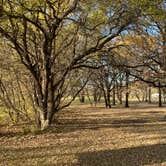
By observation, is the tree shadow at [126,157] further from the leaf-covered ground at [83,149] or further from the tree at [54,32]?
the tree at [54,32]

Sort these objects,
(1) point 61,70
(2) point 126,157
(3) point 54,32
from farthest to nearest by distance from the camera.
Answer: (1) point 61,70, (3) point 54,32, (2) point 126,157

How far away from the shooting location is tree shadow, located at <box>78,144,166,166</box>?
9097 mm

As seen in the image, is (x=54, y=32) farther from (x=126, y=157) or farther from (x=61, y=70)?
(x=126, y=157)

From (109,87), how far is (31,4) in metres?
33.8

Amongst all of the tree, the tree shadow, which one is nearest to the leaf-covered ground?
the tree shadow

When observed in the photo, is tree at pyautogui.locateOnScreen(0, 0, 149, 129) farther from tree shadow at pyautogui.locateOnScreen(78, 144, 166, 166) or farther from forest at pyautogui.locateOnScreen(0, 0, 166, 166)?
tree shadow at pyautogui.locateOnScreen(78, 144, 166, 166)

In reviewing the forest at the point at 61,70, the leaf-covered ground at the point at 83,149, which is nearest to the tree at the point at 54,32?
the forest at the point at 61,70

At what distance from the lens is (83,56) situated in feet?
57.0

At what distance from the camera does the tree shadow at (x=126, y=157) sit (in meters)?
9.10

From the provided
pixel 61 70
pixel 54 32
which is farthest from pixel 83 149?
pixel 61 70

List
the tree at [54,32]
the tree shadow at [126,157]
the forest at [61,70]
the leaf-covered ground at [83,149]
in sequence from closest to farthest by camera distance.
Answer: the tree shadow at [126,157], the leaf-covered ground at [83,149], the forest at [61,70], the tree at [54,32]

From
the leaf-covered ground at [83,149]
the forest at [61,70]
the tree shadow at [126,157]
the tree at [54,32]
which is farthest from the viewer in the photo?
the tree at [54,32]

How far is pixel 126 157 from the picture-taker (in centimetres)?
988

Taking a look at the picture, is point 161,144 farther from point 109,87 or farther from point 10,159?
point 109,87
